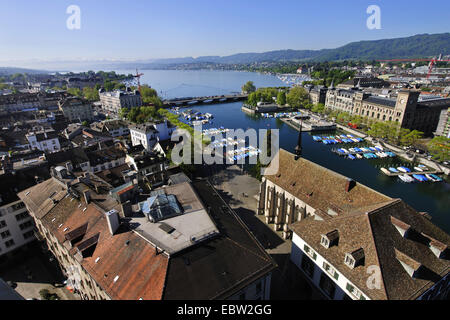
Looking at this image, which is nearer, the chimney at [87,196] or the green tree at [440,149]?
the chimney at [87,196]

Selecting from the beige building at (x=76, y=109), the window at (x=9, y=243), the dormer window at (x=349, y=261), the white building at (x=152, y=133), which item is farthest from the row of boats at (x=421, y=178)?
the beige building at (x=76, y=109)

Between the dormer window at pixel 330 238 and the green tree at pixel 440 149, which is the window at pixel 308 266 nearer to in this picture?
the dormer window at pixel 330 238

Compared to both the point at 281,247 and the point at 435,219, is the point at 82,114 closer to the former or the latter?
the point at 281,247

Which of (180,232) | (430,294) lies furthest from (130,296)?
(430,294)

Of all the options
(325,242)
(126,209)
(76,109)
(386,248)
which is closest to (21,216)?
(126,209)

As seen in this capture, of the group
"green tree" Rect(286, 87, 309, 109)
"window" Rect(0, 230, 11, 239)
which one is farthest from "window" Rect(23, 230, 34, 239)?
"green tree" Rect(286, 87, 309, 109)

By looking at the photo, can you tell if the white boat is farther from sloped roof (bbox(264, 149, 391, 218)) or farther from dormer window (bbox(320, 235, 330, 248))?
dormer window (bbox(320, 235, 330, 248))
